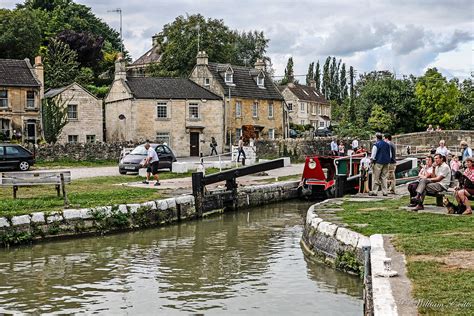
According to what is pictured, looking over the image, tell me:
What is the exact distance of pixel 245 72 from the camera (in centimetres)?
6266

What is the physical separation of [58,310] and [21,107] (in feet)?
134

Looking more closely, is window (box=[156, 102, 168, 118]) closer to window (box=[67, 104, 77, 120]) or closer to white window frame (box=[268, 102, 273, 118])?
window (box=[67, 104, 77, 120])

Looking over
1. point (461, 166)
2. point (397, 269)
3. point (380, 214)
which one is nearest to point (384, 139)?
point (461, 166)

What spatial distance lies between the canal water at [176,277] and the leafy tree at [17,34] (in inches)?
2117

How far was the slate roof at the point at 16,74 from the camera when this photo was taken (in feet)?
163

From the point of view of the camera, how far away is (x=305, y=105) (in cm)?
8756

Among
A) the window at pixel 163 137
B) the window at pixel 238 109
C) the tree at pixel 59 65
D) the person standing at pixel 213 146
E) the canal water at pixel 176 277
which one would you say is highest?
the tree at pixel 59 65

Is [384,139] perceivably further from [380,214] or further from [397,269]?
[397,269]

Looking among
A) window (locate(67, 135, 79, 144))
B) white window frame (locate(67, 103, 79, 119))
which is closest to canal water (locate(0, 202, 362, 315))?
white window frame (locate(67, 103, 79, 119))


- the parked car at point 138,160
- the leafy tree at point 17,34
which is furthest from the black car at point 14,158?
the leafy tree at point 17,34

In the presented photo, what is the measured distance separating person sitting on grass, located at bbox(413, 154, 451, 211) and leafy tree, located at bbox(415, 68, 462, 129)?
47.4m

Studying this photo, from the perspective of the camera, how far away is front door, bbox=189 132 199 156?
5625 centimetres

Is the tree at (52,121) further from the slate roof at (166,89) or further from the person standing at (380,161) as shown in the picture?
the person standing at (380,161)

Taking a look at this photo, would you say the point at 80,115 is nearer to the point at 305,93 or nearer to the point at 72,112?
the point at 72,112
